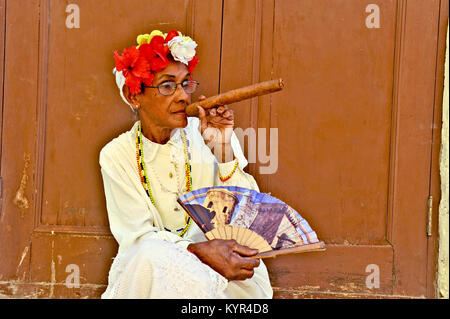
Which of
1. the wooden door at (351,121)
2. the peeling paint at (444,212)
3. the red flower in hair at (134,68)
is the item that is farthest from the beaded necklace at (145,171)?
the peeling paint at (444,212)

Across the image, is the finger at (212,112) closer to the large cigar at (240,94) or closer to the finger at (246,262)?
the large cigar at (240,94)

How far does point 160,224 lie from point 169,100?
630 mm

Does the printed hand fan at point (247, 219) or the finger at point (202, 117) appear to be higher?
the finger at point (202, 117)

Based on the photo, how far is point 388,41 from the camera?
4.11 metres

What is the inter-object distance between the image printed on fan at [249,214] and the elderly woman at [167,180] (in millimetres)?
124

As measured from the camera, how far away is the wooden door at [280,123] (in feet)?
13.5

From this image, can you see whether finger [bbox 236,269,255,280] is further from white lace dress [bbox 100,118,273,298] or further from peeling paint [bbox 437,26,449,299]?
peeling paint [bbox 437,26,449,299]


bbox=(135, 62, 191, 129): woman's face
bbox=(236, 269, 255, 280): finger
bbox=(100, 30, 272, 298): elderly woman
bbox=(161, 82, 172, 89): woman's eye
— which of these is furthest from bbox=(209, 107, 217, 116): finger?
bbox=(236, 269, 255, 280): finger

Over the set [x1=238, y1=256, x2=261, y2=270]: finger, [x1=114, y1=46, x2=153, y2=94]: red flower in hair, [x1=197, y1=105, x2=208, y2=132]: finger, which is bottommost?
[x1=238, y1=256, x2=261, y2=270]: finger

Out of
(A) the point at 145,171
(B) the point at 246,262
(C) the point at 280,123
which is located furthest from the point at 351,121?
(B) the point at 246,262

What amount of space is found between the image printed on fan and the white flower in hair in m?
0.68

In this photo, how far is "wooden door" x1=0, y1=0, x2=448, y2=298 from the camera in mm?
4109

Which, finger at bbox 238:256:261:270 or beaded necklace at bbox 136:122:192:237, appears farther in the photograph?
beaded necklace at bbox 136:122:192:237

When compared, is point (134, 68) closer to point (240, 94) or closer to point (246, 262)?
point (240, 94)
